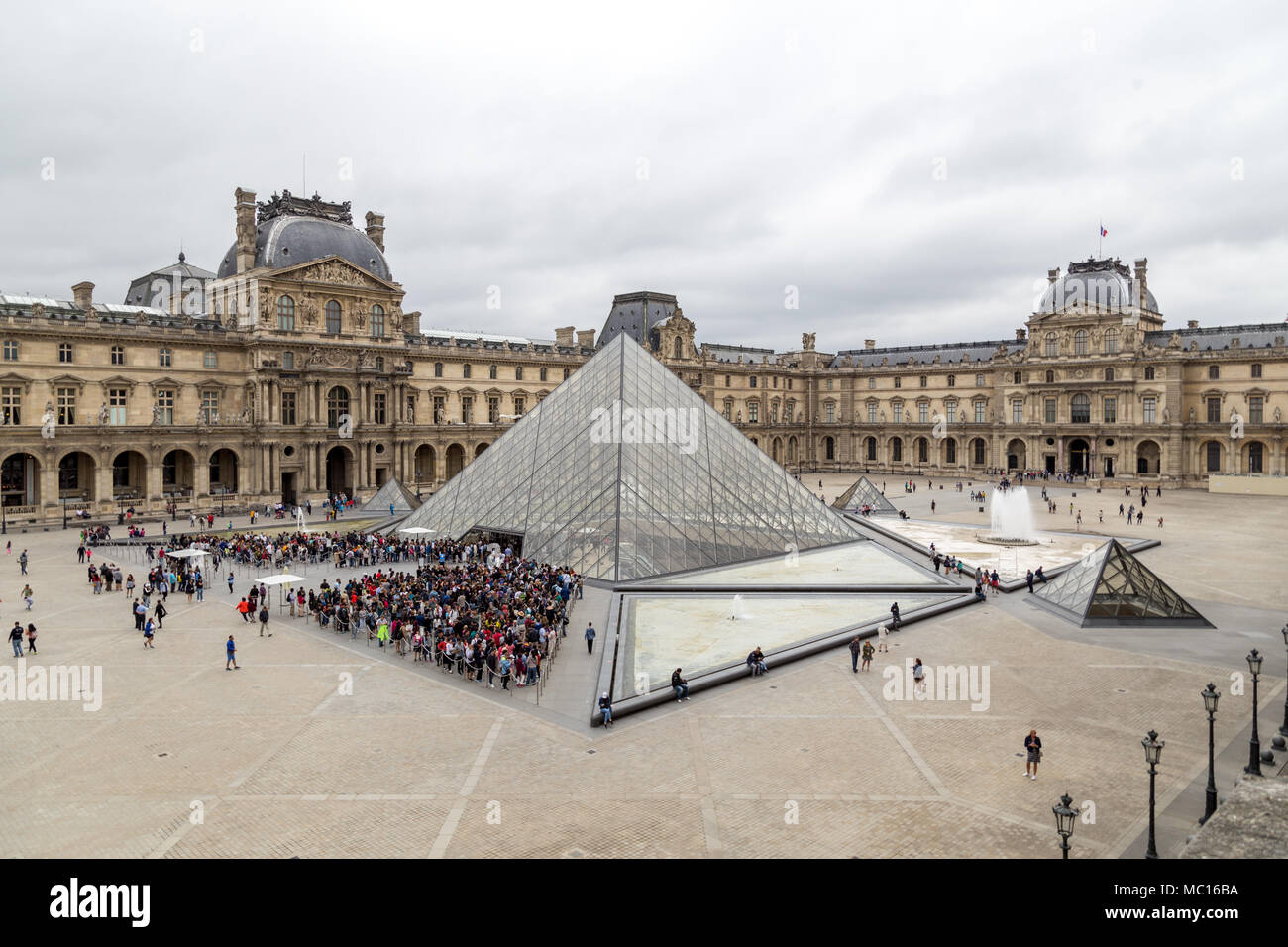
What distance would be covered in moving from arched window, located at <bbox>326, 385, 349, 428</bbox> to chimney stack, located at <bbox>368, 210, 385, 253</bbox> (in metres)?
11.2

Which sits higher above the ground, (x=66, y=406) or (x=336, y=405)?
(x=336, y=405)

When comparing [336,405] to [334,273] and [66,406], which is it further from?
[66,406]

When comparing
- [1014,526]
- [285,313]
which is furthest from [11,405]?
[1014,526]

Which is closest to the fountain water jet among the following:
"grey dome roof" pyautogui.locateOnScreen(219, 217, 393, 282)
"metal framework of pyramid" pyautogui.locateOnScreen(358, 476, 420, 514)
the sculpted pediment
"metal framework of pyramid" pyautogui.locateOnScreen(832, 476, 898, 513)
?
"metal framework of pyramid" pyautogui.locateOnScreen(832, 476, 898, 513)

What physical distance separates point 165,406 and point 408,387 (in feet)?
47.7

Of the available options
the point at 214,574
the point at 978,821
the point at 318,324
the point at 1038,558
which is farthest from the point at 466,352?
the point at 978,821

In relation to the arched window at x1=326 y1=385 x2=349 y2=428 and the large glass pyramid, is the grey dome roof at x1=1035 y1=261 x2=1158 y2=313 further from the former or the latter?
the arched window at x1=326 y1=385 x2=349 y2=428

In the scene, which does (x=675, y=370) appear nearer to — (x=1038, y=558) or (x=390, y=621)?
(x=1038, y=558)

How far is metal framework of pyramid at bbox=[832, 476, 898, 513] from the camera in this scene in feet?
161

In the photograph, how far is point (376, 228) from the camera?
191 feet

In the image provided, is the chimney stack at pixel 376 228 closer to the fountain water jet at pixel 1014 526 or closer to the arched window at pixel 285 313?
the arched window at pixel 285 313

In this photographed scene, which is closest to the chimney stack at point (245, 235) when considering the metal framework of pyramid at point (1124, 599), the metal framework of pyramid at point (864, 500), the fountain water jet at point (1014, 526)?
the metal framework of pyramid at point (864, 500)

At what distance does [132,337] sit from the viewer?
4578 centimetres
